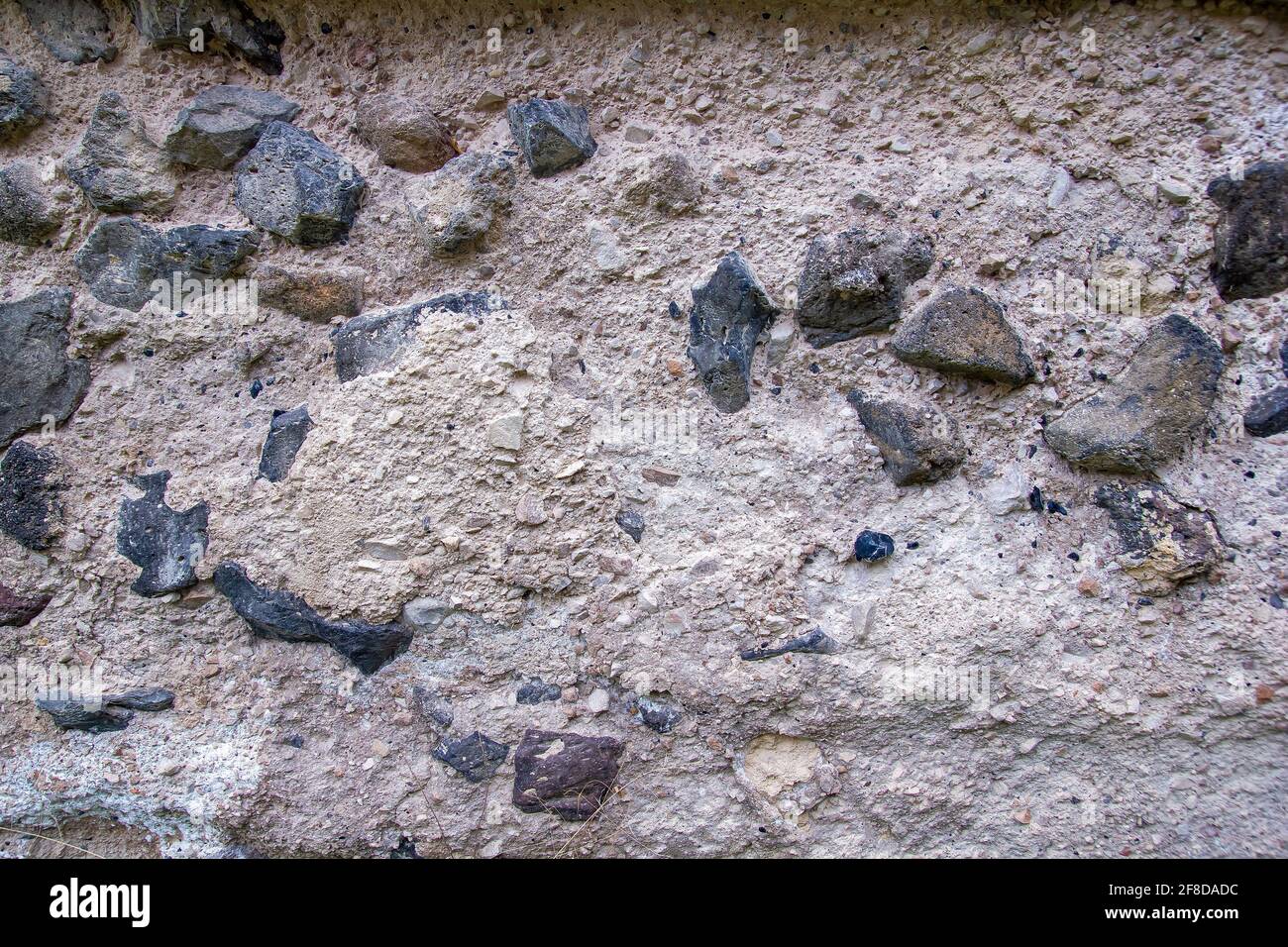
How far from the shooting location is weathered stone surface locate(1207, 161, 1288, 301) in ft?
3.96

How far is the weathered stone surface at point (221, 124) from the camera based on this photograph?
1440 millimetres

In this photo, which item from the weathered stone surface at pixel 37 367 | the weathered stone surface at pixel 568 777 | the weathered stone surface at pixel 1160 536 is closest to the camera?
the weathered stone surface at pixel 1160 536

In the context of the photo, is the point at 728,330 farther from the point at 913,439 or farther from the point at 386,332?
the point at 386,332

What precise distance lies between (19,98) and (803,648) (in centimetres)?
178

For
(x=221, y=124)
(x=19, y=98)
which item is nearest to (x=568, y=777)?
(x=221, y=124)

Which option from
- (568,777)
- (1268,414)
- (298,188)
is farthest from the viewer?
(298,188)

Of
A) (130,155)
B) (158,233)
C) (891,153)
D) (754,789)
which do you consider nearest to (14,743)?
(158,233)

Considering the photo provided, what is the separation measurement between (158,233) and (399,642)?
906 millimetres

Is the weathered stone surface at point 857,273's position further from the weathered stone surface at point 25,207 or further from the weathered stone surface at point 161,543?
the weathered stone surface at point 25,207

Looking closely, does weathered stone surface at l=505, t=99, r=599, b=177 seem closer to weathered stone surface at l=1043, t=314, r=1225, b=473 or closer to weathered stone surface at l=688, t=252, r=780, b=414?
weathered stone surface at l=688, t=252, r=780, b=414

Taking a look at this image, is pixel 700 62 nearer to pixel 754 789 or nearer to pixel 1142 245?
pixel 1142 245

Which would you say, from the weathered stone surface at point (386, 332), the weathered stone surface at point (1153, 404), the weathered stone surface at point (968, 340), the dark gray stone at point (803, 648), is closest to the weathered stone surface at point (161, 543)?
the weathered stone surface at point (386, 332)

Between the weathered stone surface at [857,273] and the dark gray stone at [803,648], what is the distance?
51cm

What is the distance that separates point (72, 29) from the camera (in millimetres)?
1472
